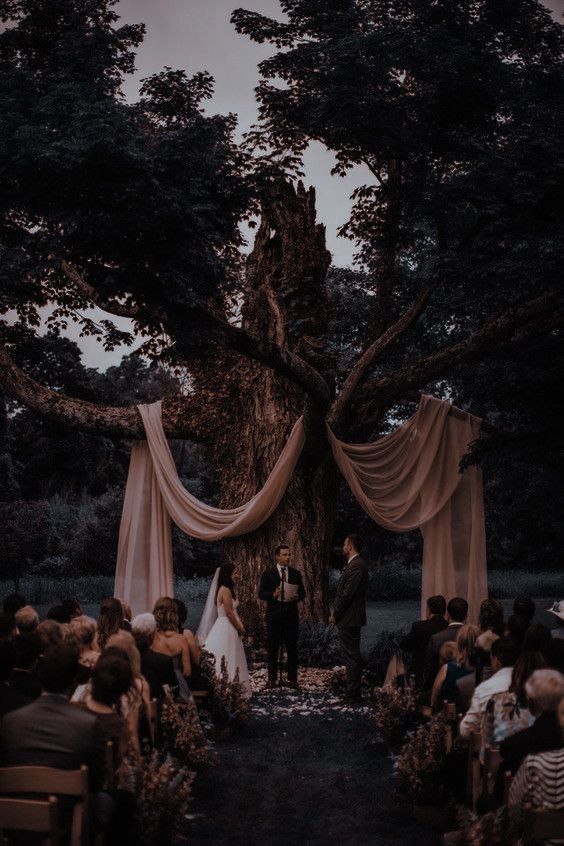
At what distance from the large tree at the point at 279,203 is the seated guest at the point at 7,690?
6.33 m

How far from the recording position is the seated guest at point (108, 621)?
295 inches

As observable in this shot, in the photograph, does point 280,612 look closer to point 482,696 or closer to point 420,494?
point 420,494

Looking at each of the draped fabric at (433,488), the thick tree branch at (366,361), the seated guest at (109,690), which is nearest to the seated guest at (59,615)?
the seated guest at (109,690)

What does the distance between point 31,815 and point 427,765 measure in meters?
3.33

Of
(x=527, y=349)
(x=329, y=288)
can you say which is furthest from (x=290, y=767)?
(x=329, y=288)

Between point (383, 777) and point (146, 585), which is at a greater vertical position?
point (146, 585)

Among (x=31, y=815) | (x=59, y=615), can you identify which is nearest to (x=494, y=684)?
(x=31, y=815)

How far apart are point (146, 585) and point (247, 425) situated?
2720mm

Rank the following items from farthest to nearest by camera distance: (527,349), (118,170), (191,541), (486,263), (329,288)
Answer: (191,541)
(329,288)
(486,263)
(527,349)
(118,170)

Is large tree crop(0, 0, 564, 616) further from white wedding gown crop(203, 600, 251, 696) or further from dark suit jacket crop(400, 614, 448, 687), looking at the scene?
dark suit jacket crop(400, 614, 448, 687)

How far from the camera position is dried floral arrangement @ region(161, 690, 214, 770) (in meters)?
7.60

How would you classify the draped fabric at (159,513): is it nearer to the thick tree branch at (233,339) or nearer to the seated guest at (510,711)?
the thick tree branch at (233,339)

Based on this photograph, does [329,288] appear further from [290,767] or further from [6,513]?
[290,767]

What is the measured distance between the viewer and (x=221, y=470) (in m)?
15.9
